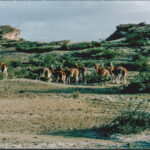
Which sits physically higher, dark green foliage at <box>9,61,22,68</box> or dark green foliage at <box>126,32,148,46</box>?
dark green foliage at <box>126,32,148,46</box>

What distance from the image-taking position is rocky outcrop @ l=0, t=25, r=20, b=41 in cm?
7900

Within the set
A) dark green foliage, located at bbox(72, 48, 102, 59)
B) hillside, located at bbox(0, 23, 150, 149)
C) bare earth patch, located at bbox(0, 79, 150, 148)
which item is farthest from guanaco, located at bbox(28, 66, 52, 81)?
dark green foliage, located at bbox(72, 48, 102, 59)

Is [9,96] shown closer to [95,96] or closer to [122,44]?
[95,96]

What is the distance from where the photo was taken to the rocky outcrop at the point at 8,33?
79.0 meters

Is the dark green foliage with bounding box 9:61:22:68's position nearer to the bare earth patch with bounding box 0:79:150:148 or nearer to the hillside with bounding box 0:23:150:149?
the hillside with bounding box 0:23:150:149

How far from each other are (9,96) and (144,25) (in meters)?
44.2

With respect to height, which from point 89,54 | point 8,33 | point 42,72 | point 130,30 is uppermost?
point 8,33

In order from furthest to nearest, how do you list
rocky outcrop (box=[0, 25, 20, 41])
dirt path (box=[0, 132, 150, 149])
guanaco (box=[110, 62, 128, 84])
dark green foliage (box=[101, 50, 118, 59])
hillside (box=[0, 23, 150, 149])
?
rocky outcrop (box=[0, 25, 20, 41]), dark green foliage (box=[101, 50, 118, 59]), guanaco (box=[110, 62, 128, 84]), hillside (box=[0, 23, 150, 149]), dirt path (box=[0, 132, 150, 149])

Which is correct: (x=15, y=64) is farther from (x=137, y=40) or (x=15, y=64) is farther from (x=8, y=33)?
(x=8, y=33)

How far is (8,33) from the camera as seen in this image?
264ft

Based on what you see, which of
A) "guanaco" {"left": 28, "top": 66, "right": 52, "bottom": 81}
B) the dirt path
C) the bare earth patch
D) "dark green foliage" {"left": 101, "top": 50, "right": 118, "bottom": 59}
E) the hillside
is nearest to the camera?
the dirt path

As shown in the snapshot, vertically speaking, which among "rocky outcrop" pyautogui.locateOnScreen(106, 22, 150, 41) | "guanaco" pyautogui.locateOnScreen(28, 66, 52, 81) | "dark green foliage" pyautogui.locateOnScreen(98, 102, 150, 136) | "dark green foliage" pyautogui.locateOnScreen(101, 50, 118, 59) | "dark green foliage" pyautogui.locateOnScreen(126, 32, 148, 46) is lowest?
"dark green foliage" pyautogui.locateOnScreen(98, 102, 150, 136)

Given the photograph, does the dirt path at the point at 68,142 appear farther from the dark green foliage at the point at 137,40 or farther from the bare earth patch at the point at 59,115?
the dark green foliage at the point at 137,40

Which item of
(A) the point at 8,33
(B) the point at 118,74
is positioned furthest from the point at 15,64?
(A) the point at 8,33
